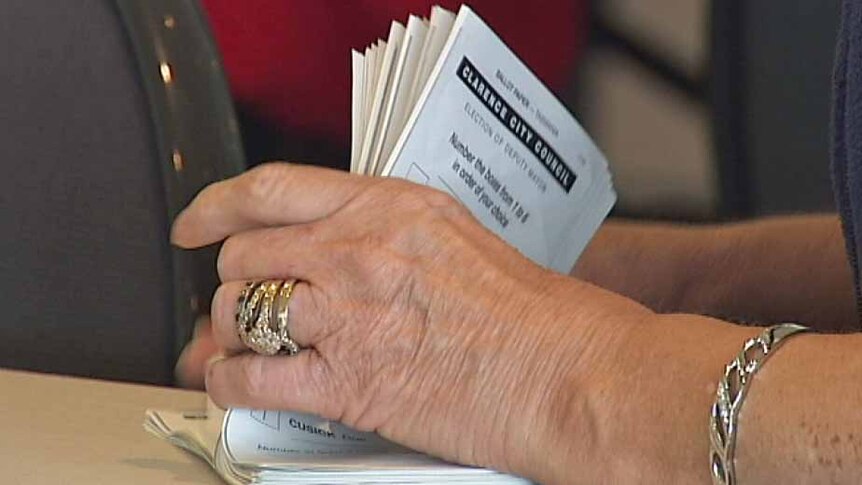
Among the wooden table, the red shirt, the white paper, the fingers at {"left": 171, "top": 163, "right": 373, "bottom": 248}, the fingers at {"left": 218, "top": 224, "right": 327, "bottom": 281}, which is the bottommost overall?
the wooden table

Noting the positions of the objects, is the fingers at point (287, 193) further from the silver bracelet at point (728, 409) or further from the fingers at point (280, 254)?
the silver bracelet at point (728, 409)

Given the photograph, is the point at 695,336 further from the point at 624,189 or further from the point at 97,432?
the point at 624,189

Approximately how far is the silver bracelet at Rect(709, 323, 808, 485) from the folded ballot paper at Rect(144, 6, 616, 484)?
0.11 metres

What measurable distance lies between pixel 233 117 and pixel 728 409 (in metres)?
0.51

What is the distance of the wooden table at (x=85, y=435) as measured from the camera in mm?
705

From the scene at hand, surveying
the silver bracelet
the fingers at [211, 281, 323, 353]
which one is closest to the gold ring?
the fingers at [211, 281, 323, 353]

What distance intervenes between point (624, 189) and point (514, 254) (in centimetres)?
105

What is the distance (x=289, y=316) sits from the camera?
682 millimetres

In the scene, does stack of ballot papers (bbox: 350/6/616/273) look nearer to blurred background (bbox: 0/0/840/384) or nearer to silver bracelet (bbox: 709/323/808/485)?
silver bracelet (bbox: 709/323/808/485)

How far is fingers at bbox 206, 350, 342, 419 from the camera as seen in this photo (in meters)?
0.68

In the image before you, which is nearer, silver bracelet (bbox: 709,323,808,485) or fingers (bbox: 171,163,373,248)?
silver bracelet (bbox: 709,323,808,485)

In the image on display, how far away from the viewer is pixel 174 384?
1.03m

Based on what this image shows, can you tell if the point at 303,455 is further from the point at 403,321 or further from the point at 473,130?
the point at 473,130

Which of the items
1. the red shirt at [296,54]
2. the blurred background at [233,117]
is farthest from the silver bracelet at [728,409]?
the red shirt at [296,54]
